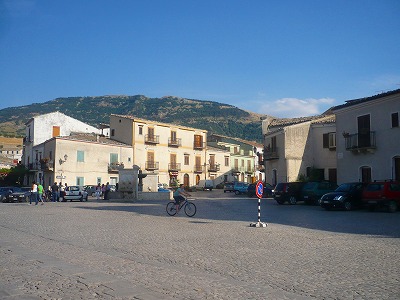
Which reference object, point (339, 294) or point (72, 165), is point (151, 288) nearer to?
point (339, 294)

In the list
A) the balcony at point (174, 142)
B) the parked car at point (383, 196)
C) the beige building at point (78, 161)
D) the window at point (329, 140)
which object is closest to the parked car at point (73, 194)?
the beige building at point (78, 161)

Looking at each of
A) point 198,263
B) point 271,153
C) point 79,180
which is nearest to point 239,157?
point 79,180

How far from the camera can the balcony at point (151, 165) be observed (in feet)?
197

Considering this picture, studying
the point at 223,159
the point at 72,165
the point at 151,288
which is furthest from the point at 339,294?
the point at 223,159

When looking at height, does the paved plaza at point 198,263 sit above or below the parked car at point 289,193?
below

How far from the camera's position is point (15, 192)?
36375 mm

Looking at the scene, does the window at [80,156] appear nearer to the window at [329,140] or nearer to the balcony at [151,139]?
the balcony at [151,139]

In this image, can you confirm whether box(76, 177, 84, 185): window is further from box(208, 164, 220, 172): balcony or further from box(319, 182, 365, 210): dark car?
box(319, 182, 365, 210): dark car

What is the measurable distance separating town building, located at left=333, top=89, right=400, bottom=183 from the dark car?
18.2 ft

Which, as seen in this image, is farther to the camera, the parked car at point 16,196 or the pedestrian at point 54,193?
the pedestrian at point 54,193

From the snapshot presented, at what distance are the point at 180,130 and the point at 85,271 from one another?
58413 millimetres

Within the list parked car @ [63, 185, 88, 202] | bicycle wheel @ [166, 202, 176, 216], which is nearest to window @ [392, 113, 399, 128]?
bicycle wheel @ [166, 202, 176, 216]

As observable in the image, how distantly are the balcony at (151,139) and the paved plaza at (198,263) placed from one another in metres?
45.8

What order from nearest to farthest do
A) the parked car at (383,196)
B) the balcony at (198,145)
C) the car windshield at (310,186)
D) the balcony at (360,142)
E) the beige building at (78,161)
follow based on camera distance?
→ the parked car at (383,196) → the car windshield at (310,186) → the balcony at (360,142) → the beige building at (78,161) → the balcony at (198,145)
